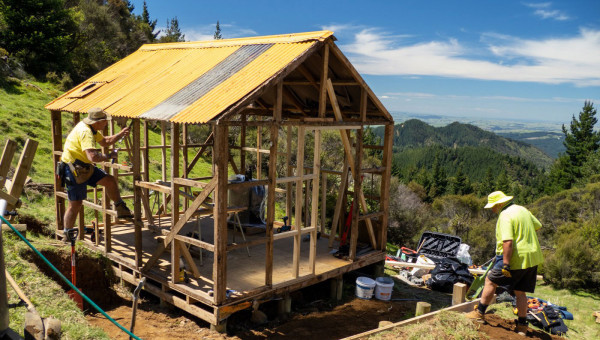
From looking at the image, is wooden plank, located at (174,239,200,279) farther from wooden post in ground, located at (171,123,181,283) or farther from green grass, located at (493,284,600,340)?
green grass, located at (493,284,600,340)

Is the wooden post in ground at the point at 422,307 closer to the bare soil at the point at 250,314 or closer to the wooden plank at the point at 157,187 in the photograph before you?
the bare soil at the point at 250,314

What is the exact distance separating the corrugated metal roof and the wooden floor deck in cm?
259

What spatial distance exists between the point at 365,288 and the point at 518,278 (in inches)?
154

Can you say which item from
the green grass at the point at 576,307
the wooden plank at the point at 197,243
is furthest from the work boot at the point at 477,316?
the wooden plank at the point at 197,243

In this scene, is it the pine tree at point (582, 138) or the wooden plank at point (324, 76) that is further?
the pine tree at point (582, 138)

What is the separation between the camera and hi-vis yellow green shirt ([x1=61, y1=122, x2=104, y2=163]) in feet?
23.6

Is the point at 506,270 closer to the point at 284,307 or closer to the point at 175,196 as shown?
the point at 284,307

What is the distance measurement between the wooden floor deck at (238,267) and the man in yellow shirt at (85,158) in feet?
5.00

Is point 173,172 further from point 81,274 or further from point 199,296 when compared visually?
point 81,274

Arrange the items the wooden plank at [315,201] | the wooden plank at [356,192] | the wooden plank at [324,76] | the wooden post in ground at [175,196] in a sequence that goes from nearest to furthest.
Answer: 1. the wooden post in ground at [175,196]
2. the wooden plank at [324,76]
3. the wooden plank at [315,201]
4. the wooden plank at [356,192]

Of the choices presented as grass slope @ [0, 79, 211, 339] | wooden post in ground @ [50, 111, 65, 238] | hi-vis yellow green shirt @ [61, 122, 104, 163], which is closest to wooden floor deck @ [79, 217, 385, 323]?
wooden post in ground @ [50, 111, 65, 238]

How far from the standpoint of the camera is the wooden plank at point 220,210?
6719 mm

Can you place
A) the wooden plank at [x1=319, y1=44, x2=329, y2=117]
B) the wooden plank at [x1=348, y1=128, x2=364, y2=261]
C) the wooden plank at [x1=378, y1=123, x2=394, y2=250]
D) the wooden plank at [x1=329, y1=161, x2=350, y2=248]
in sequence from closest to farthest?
the wooden plank at [x1=319, y1=44, x2=329, y2=117] < the wooden plank at [x1=348, y1=128, x2=364, y2=261] < the wooden plank at [x1=378, y1=123, x2=394, y2=250] < the wooden plank at [x1=329, y1=161, x2=350, y2=248]

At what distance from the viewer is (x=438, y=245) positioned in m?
13.8
